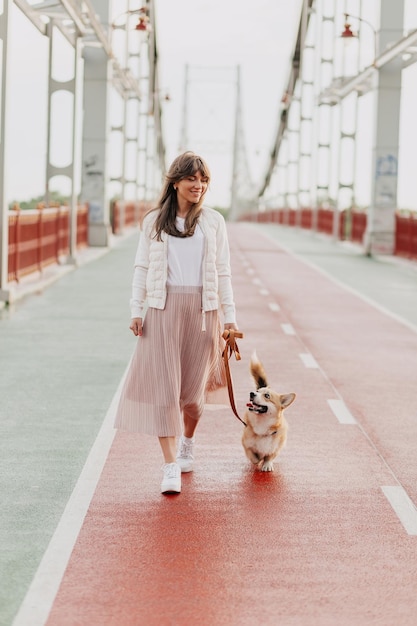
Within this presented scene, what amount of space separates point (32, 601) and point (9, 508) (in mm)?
1558

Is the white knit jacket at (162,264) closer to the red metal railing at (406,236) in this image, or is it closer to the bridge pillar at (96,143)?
the red metal railing at (406,236)

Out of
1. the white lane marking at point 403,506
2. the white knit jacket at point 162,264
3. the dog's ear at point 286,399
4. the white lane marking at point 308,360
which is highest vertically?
the white knit jacket at point 162,264

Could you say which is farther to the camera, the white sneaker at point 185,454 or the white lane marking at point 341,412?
the white lane marking at point 341,412

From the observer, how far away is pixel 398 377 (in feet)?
38.2

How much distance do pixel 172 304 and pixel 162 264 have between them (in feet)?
0.71

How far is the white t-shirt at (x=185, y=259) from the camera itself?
6.70 metres

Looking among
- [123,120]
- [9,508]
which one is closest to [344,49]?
[123,120]

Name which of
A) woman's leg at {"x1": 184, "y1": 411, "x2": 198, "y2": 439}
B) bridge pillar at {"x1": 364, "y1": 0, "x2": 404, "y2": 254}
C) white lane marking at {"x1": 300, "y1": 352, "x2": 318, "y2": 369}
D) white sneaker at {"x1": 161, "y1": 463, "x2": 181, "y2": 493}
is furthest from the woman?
bridge pillar at {"x1": 364, "y1": 0, "x2": 404, "y2": 254}

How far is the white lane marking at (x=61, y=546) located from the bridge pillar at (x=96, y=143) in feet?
86.3

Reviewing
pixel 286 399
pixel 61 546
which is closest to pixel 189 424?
pixel 286 399

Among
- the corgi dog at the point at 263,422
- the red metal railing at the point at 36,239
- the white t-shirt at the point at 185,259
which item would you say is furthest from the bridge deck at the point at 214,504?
the red metal railing at the point at 36,239

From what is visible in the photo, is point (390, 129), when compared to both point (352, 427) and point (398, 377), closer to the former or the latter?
point (398, 377)

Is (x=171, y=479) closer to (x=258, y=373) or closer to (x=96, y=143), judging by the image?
(x=258, y=373)

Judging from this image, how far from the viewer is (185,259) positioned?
672 cm
